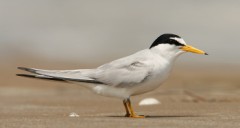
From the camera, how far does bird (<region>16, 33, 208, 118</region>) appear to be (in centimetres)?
860

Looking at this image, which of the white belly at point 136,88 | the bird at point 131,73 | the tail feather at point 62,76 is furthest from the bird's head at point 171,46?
the tail feather at point 62,76

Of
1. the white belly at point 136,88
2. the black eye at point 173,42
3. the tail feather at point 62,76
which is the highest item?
the black eye at point 173,42

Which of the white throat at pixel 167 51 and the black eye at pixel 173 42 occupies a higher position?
the black eye at pixel 173 42

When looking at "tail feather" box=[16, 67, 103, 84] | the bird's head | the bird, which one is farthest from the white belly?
Answer: the bird's head

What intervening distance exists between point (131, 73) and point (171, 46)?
23.0 inches

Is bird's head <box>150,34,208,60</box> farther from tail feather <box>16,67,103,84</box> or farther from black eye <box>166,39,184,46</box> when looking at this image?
tail feather <box>16,67,103,84</box>

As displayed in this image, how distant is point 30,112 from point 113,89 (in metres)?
1.63

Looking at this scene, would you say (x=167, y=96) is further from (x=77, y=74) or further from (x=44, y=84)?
(x=44, y=84)

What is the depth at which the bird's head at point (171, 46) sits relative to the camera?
8.84 m

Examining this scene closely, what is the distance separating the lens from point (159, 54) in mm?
8820

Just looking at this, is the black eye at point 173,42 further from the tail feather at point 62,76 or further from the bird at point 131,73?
the tail feather at point 62,76

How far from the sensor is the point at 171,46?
8844 mm

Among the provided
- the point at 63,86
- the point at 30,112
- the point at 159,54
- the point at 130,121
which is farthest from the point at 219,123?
the point at 63,86

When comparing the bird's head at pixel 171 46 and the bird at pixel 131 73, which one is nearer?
the bird at pixel 131 73
